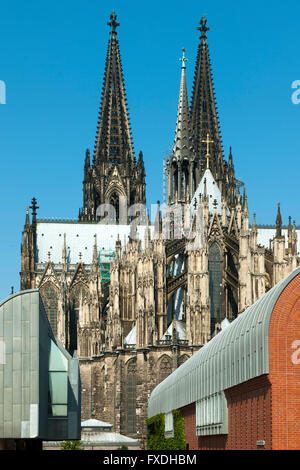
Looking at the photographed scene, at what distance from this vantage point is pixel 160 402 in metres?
83.9

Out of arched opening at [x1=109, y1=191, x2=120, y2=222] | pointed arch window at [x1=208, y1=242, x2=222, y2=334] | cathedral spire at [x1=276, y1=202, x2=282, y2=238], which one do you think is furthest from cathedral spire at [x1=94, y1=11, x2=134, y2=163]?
pointed arch window at [x1=208, y1=242, x2=222, y2=334]

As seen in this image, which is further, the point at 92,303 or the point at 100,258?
the point at 100,258

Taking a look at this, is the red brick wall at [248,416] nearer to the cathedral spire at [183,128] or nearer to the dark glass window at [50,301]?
the dark glass window at [50,301]

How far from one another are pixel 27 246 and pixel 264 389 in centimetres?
7782

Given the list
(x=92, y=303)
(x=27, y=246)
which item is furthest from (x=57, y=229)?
(x=92, y=303)

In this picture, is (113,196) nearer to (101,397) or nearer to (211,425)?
(101,397)

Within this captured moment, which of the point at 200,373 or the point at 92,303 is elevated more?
the point at 92,303

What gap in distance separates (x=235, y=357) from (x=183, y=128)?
269 ft

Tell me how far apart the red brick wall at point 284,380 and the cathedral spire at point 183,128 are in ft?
274

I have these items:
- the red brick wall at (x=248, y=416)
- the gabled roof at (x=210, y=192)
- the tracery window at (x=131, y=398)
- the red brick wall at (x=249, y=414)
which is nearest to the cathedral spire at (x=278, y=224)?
the gabled roof at (x=210, y=192)

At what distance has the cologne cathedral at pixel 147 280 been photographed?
9650cm

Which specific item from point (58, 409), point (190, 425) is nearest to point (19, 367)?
point (58, 409)

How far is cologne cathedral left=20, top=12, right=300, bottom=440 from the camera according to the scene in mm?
96500

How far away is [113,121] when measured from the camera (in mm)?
133250
